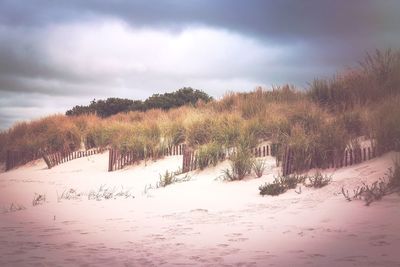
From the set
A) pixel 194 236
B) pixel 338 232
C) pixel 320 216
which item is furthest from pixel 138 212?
pixel 338 232

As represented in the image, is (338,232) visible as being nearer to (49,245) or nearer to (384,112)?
(49,245)

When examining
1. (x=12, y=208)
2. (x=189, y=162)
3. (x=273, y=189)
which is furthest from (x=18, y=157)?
(x=273, y=189)

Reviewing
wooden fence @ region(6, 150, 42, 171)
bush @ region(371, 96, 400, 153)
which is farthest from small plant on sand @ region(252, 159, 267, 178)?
wooden fence @ region(6, 150, 42, 171)

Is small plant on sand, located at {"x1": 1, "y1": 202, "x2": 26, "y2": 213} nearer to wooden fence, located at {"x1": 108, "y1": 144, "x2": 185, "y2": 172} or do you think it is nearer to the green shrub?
wooden fence, located at {"x1": 108, "y1": 144, "x2": 185, "y2": 172}

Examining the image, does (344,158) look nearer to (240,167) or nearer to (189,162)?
(240,167)

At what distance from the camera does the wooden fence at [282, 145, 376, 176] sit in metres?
8.74

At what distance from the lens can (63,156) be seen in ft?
59.6

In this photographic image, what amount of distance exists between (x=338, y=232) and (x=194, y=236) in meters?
1.57

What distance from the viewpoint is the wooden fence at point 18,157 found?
62.5 feet

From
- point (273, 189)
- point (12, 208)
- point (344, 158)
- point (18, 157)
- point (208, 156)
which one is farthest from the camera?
point (18, 157)

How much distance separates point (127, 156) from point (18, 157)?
280 inches

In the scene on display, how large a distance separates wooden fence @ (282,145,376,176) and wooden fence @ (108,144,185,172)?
5.25m

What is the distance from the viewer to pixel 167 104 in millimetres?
31797

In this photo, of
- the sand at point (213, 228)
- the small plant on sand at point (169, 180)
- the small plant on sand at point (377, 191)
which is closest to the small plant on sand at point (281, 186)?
the sand at point (213, 228)
